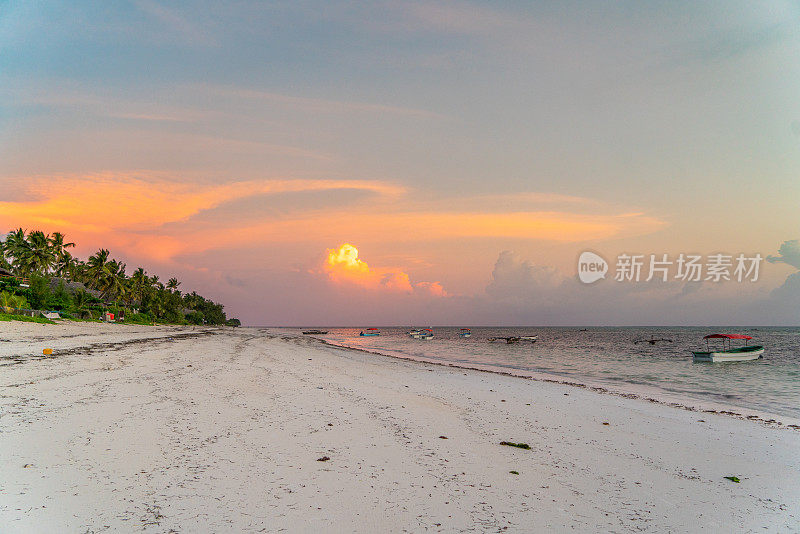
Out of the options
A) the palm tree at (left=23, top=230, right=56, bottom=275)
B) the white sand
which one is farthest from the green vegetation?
the white sand

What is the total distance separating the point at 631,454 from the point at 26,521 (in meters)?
9.41

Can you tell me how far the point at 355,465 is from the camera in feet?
21.7

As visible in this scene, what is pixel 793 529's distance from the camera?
539 centimetres

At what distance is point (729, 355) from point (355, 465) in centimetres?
5337

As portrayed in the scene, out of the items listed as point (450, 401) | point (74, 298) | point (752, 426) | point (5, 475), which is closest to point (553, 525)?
point (5, 475)

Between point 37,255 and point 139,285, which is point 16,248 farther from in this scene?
point 139,285

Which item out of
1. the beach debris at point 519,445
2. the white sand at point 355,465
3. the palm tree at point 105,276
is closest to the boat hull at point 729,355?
the white sand at point 355,465

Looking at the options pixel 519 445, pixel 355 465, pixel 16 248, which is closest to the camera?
pixel 355 465

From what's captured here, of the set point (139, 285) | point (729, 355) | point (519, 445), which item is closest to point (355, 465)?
point (519, 445)

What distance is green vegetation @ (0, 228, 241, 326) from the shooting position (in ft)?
196

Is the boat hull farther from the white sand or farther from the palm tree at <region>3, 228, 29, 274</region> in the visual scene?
the palm tree at <region>3, 228, 29, 274</region>

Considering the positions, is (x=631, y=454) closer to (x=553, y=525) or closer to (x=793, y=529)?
(x=793, y=529)

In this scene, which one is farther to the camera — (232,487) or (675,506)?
(675,506)

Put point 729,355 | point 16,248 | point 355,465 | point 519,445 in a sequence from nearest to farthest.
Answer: point 355,465, point 519,445, point 729,355, point 16,248
